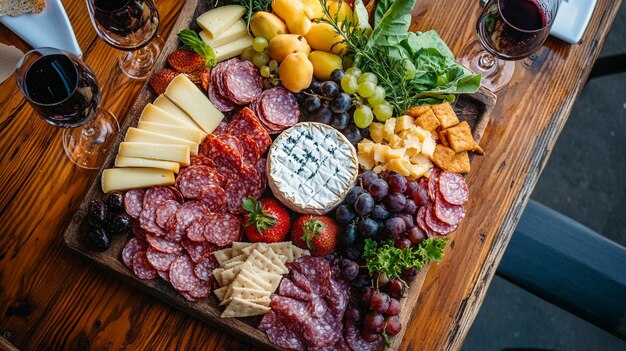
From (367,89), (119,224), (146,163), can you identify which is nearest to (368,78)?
(367,89)

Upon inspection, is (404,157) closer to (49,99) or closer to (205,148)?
(205,148)

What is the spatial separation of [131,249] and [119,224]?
0.07 m

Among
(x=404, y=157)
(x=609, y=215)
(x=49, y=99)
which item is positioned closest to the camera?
(x=49, y=99)

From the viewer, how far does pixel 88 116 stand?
1.32 m

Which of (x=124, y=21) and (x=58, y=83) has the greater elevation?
(x=124, y=21)

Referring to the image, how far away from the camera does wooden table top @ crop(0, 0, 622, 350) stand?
4.66 feet

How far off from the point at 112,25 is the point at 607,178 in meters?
1.89

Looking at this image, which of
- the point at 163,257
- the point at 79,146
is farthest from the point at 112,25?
the point at 163,257

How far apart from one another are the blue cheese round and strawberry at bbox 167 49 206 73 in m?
0.28

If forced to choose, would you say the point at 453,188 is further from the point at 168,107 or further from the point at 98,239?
the point at 98,239

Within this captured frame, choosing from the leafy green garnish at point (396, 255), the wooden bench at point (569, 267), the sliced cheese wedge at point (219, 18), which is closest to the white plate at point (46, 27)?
the sliced cheese wedge at point (219, 18)

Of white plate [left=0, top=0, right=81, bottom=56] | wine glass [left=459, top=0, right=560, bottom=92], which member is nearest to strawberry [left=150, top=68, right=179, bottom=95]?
white plate [left=0, top=0, right=81, bottom=56]

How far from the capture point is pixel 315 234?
133cm

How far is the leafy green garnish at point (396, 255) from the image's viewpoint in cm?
130
